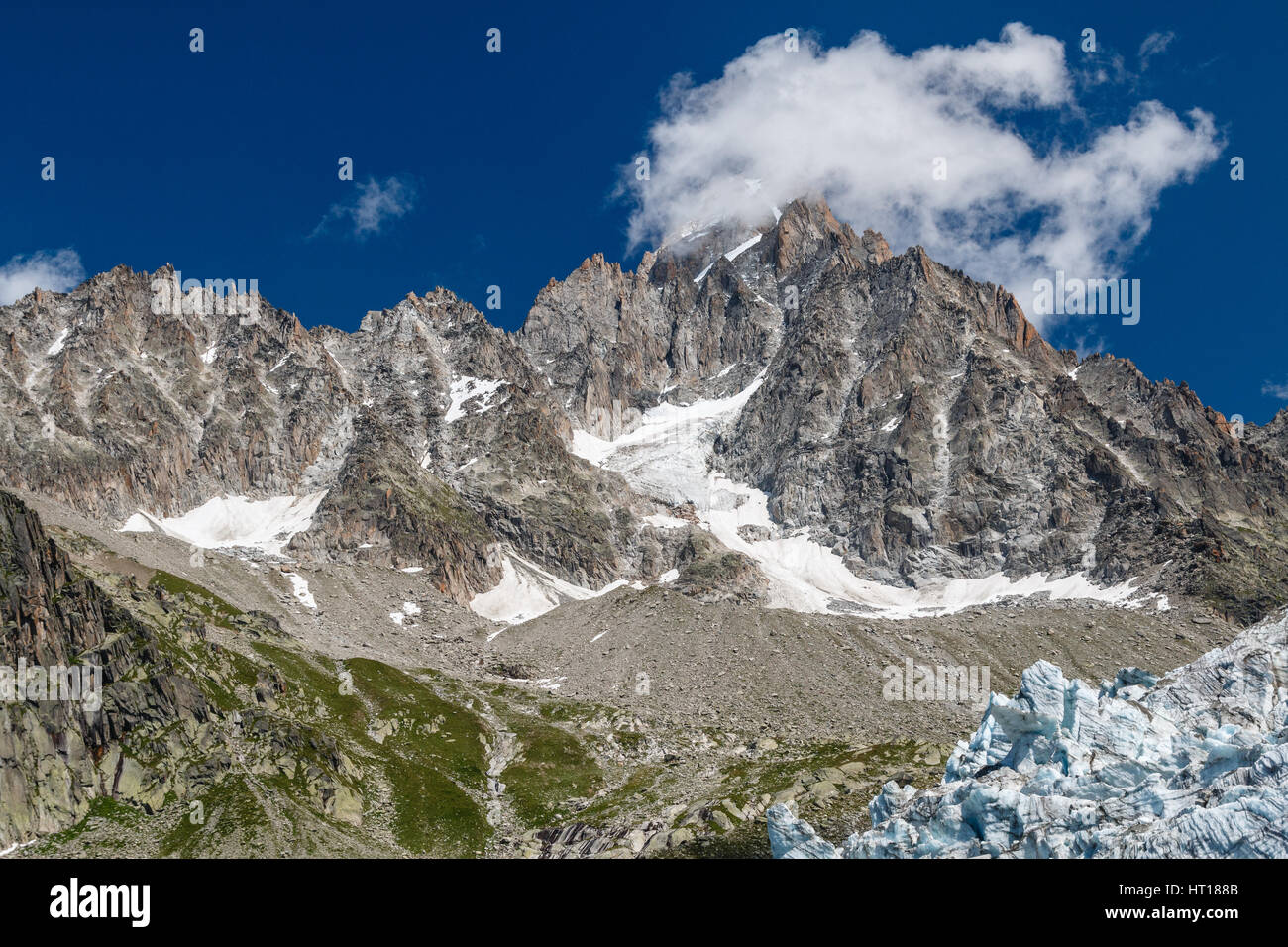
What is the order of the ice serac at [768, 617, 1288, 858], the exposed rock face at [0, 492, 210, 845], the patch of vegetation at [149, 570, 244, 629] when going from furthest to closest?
the patch of vegetation at [149, 570, 244, 629] < the exposed rock face at [0, 492, 210, 845] < the ice serac at [768, 617, 1288, 858]

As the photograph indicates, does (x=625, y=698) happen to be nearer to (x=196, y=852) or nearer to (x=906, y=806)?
(x=196, y=852)

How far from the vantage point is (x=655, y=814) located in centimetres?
9250

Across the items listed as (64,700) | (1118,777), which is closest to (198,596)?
(64,700)

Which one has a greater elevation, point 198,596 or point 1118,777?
point 198,596

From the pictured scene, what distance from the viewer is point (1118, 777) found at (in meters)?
40.1

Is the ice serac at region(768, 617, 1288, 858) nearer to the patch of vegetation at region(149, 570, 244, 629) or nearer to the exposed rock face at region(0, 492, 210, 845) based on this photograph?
the exposed rock face at region(0, 492, 210, 845)

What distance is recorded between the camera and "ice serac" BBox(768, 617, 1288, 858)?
111ft

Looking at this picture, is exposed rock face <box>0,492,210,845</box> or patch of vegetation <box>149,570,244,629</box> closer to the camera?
exposed rock face <box>0,492,210,845</box>

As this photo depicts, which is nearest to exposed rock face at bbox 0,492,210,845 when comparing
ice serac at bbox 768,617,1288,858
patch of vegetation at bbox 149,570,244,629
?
patch of vegetation at bbox 149,570,244,629

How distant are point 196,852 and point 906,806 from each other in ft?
201

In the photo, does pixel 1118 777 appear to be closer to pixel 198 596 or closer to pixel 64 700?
pixel 64 700

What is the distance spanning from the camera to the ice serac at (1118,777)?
111 ft
